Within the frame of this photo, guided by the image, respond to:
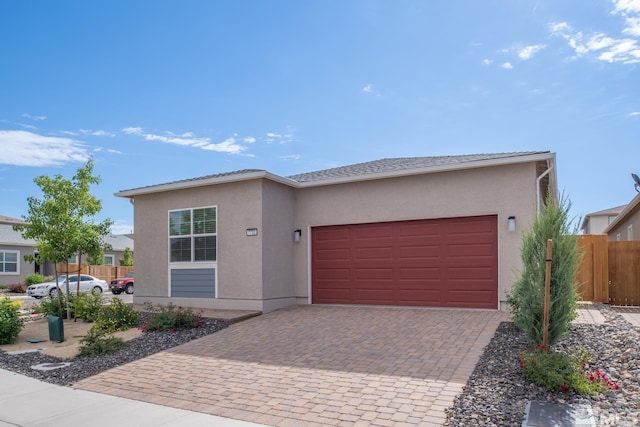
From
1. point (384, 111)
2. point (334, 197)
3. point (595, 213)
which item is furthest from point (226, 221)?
point (595, 213)

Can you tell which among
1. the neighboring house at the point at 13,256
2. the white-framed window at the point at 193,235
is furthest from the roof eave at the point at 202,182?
the neighboring house at the point at 13,256

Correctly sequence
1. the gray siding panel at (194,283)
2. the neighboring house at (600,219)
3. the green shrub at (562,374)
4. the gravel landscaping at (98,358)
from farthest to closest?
the neighboring house at (600,219) → the gray siding panel at (194,283) → the gravel landscaping at (98,358) → the green shrub at (562,374)

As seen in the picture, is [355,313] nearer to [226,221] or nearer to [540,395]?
[226,221]

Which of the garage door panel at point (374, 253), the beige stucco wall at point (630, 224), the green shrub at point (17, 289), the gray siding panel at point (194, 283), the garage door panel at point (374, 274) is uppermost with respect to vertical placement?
the beige stucco wall at point (630, 224)

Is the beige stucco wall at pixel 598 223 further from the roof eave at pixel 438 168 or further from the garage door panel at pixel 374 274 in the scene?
the garage door panel at pixel 374 274

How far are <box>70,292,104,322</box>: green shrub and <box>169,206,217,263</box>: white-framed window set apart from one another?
7.50 feet

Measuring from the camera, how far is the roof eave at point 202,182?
11.8 metres

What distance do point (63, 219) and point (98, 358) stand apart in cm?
508

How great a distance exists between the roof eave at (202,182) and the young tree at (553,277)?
7.11m

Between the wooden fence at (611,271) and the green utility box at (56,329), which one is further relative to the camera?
the wooden fence at (611,271)

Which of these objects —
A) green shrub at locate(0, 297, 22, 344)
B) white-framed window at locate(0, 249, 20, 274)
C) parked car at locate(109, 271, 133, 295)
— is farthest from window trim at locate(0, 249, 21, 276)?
green shrub at locate(0, 297, 22, 344)

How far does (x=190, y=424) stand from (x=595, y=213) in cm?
3651

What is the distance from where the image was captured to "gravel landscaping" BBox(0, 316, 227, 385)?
718 centimetres

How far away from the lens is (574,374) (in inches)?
205
